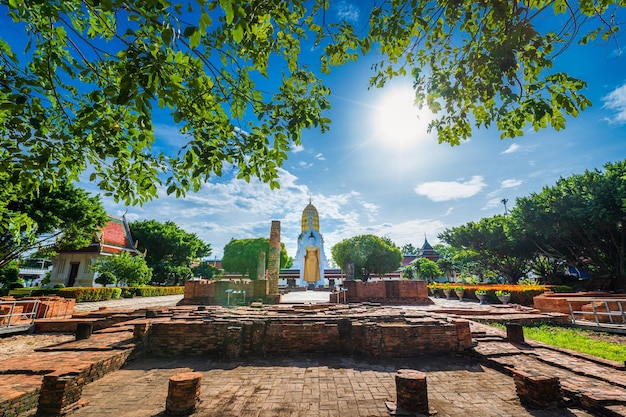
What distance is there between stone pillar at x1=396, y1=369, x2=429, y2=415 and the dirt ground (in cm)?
944

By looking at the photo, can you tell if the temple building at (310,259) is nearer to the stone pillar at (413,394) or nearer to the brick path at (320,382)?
the brick path at (320,382)

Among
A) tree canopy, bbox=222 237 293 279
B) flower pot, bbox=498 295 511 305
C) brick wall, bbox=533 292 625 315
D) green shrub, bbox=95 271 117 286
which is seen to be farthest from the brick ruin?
tree canopy, bbox=222 237 293 279

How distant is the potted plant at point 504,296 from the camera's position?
16.9 meters

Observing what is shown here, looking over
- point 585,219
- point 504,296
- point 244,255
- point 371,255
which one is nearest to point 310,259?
point 244,255

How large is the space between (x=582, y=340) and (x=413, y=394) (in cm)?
724

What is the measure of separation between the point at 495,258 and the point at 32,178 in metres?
37.0

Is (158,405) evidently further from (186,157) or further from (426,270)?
(426,270)

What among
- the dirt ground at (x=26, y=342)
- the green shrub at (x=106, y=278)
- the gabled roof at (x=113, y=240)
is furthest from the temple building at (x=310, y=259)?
the dirt ground at (x=26, y=342)

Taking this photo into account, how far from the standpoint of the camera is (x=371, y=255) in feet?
115

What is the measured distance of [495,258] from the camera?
31219 mm

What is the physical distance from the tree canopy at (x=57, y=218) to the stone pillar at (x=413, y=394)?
20.2 m

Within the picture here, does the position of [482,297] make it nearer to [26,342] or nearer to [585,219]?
[585,219]

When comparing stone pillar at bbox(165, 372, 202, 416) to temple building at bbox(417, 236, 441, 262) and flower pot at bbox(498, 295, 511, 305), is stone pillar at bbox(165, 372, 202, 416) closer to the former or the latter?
flower pot at bbox(498, 295, 511, 305)

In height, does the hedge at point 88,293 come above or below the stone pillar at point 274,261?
below
